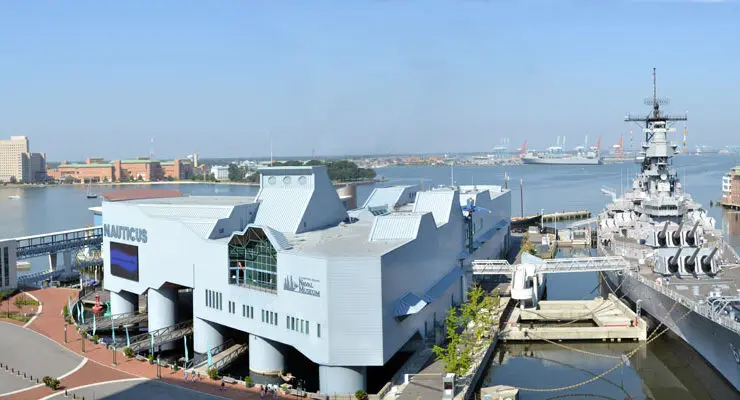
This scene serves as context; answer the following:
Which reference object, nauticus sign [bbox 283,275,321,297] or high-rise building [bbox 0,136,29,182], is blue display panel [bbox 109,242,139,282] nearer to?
nauticus sign [bbox 283,275,321,297]

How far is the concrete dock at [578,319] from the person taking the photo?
31484mm

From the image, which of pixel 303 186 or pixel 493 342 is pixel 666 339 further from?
pixel 303 186

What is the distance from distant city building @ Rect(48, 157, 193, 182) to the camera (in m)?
186

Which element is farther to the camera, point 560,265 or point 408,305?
point 560,265

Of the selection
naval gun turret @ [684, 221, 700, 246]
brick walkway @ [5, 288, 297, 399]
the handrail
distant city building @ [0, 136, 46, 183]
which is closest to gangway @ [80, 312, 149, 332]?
brick walkway @ [5, 288, 297, 399]

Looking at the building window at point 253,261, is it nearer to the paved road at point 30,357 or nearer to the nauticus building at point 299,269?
the nauticus building at point 299,269

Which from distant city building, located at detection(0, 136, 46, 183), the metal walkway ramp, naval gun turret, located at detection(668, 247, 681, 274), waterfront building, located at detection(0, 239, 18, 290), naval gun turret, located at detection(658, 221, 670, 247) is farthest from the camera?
distant city building, located at detection(0, 136, 46, 183)

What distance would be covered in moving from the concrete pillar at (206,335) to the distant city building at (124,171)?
167 metres

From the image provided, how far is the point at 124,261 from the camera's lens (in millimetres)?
32281

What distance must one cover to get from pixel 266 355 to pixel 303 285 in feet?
13.5

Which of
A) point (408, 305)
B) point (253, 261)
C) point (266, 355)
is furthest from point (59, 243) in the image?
point (408, 305)

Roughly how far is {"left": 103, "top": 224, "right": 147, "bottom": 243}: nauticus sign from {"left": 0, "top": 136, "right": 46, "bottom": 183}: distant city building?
573 ft

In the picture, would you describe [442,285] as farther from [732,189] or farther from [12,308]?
[732,189]

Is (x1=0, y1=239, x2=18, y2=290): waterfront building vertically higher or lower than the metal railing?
higher
